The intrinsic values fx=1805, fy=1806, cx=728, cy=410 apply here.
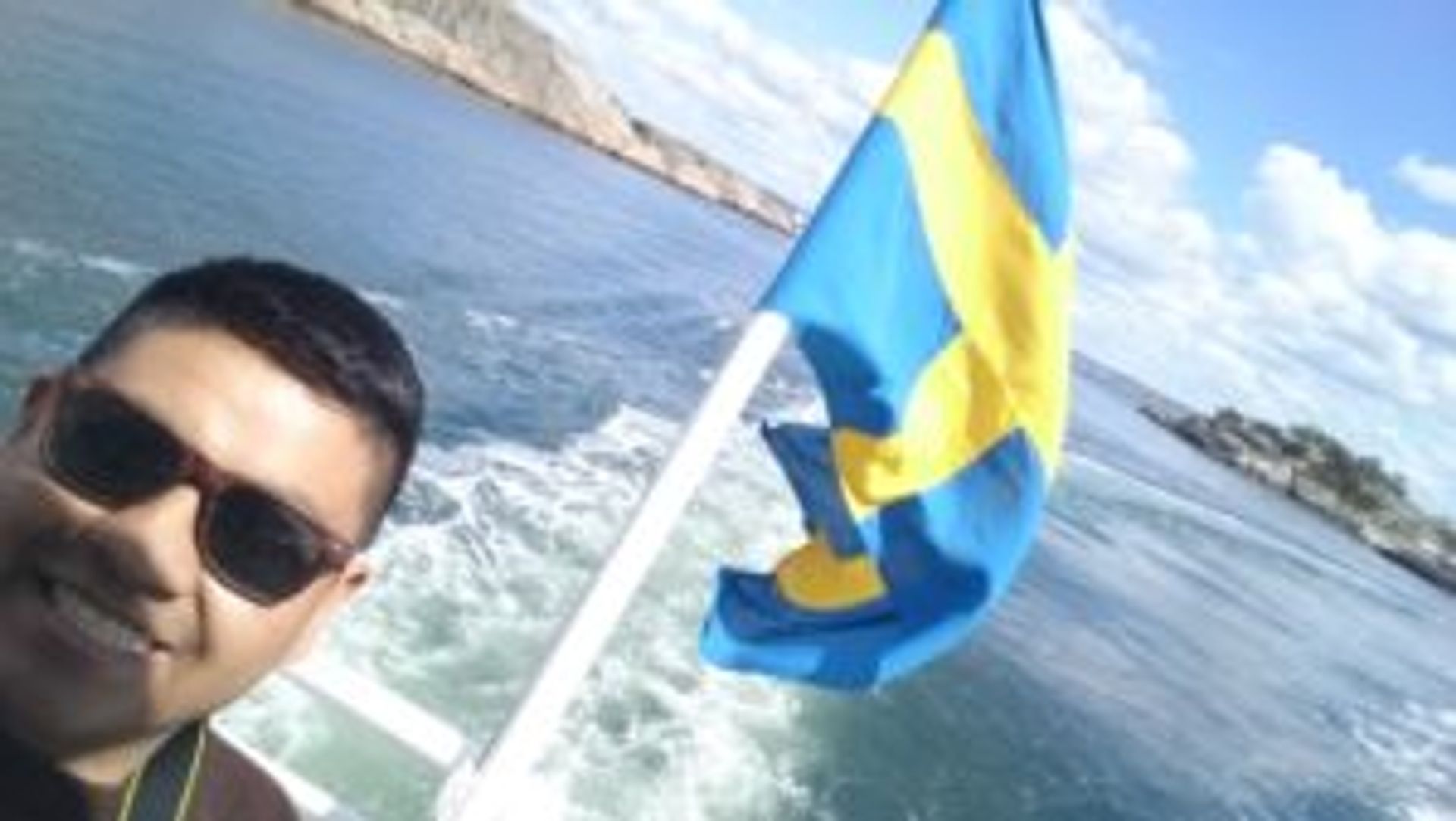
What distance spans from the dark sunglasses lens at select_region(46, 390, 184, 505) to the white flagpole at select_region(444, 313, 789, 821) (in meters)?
1.94

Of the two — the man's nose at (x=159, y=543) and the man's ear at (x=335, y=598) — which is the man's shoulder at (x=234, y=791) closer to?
the man's ear at (x=335, y=598)

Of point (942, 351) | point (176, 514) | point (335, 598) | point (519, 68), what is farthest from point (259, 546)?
point (519, 68)

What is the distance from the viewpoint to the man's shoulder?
207cm

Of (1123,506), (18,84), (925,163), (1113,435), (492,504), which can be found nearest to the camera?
(925,163)

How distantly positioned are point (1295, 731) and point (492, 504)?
15648 mm

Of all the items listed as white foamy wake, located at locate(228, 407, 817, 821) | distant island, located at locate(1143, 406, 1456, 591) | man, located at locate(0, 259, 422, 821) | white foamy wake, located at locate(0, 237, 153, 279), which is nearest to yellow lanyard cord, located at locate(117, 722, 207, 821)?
man, located at locate(0, 259, 422, 821)

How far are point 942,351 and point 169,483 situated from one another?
8.96ft

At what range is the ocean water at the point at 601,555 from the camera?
11.3 m

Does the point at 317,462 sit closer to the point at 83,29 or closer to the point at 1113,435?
the point at 83,29

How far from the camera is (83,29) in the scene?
43.5 meters

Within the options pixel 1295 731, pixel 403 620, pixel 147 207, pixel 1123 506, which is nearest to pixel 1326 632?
pixel 1123 506

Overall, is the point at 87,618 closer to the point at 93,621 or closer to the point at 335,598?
the point at 93,621

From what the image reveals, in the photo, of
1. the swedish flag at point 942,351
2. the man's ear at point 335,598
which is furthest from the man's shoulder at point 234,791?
the swedish flag at point 942,351

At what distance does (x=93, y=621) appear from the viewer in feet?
5.17
